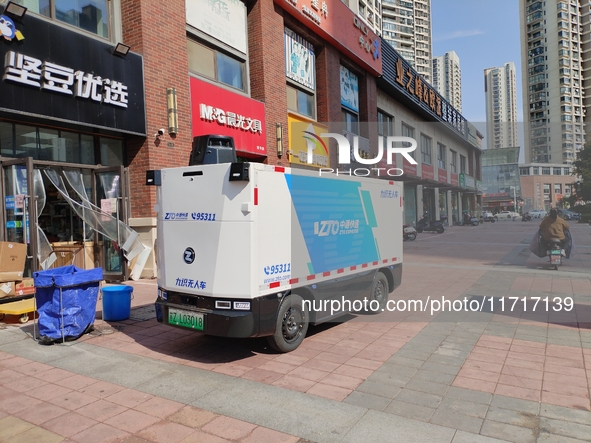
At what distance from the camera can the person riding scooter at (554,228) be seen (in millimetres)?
13336

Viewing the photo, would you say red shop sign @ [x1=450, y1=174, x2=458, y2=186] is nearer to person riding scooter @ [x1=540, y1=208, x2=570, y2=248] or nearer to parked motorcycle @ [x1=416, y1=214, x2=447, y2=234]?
parked motorcycle @ [x1=416, y1=214, x2=447, y2=234]

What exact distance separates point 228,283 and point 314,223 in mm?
1504

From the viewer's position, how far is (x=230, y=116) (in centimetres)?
1363

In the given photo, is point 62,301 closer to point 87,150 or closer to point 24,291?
point 24,291

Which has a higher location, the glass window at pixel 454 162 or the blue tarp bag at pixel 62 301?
the glass window at pixel 454 162

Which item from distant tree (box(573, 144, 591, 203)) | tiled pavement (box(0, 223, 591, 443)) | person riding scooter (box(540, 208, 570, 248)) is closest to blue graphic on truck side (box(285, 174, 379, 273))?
tiled pavement (box(0, 223, 591, 443))

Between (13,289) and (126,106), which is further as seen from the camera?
(126,106)

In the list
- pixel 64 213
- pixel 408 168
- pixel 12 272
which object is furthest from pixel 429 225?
pixel 12 272

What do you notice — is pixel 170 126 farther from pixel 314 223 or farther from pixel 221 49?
pixel 314 223

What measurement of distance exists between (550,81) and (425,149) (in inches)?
960

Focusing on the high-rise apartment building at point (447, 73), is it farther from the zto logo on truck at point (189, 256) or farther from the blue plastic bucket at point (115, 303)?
the zto logo on truck at point (189, 256)

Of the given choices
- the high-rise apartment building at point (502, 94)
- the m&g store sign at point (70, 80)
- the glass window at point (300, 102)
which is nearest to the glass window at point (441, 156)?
the glass window at point (300, 102)

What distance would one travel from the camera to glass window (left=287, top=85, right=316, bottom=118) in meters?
17.8

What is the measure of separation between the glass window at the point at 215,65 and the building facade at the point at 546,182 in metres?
9.24
